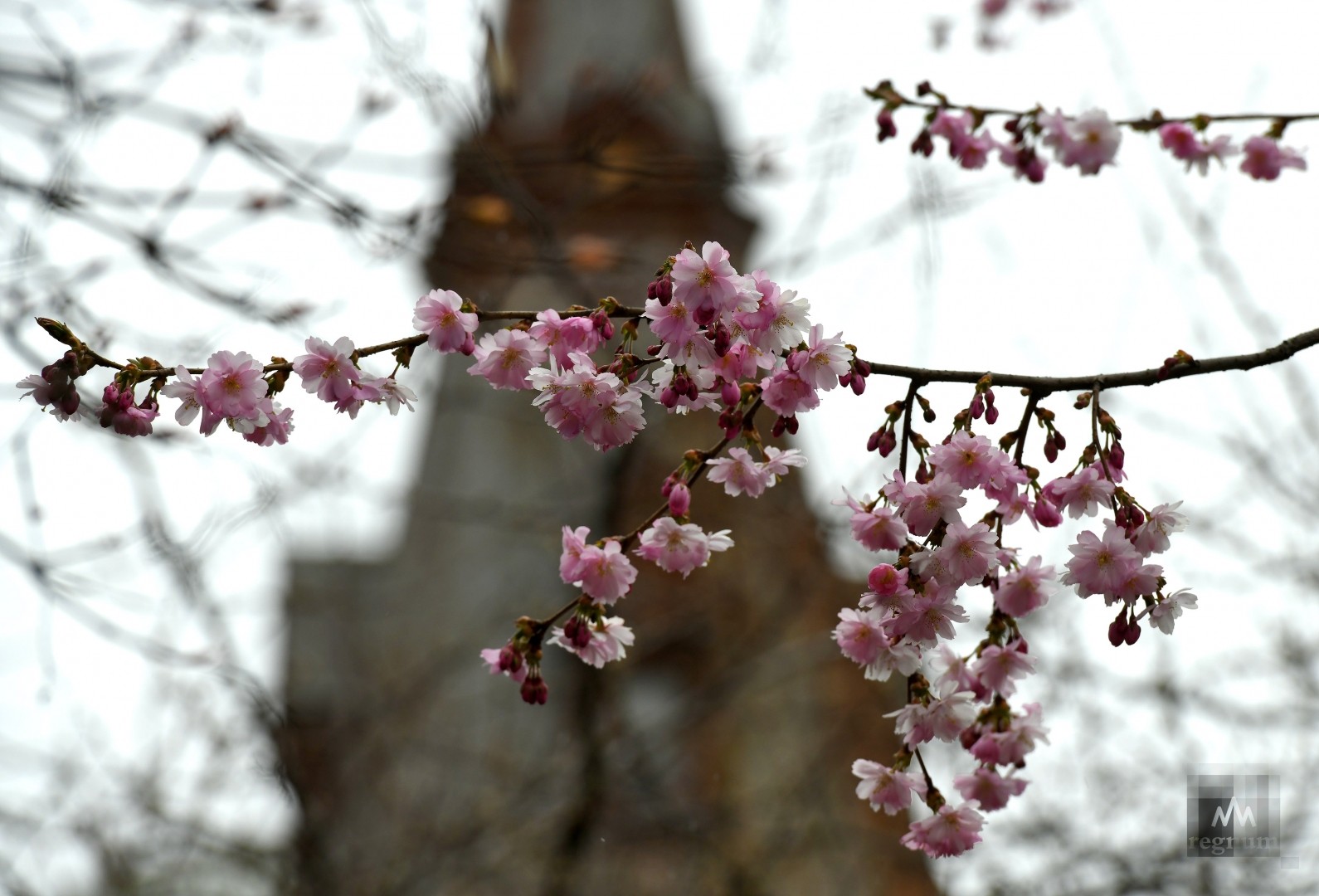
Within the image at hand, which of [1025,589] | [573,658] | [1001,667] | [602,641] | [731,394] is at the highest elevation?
[573,658]

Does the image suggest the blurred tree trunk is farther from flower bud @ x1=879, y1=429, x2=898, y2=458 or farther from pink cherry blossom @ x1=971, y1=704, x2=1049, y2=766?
pink cherry blossom @ x1=971, y1=704, x2=1049, y2=766

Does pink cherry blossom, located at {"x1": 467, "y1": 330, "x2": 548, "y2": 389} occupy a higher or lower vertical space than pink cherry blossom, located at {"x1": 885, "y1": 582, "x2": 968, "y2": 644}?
higher

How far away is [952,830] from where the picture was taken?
77.2 inches

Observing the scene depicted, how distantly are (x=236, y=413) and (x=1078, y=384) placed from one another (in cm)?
125

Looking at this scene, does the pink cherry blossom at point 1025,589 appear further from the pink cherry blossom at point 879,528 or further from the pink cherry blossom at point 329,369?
the pink cherry blossom at point 329,369

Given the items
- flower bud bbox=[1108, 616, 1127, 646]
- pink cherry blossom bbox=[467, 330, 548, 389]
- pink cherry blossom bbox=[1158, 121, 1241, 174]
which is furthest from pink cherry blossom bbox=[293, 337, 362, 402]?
pink cherry blossom bbox=[1158, 121, 1241, 174]

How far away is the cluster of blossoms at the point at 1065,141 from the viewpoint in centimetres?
253

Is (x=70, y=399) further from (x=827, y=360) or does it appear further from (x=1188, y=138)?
(x=1188, y=138)

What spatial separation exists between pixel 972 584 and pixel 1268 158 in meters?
1.68

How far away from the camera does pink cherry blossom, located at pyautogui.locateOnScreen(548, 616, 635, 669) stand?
1752 mm

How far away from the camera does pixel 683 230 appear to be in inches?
456

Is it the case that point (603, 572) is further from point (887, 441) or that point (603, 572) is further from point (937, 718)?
point (937, 718)

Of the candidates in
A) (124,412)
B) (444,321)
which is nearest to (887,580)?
(444,321)

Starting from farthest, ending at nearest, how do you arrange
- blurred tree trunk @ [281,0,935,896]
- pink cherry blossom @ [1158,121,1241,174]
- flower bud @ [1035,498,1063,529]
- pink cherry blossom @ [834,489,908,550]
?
blurred tree trunk @ [281,0,935,896], pink cherry blossom @ [1158,121,1241,174], flower bud @ [1035,498,1063,529], pink cherry blossom @ [834,489,908,550]
